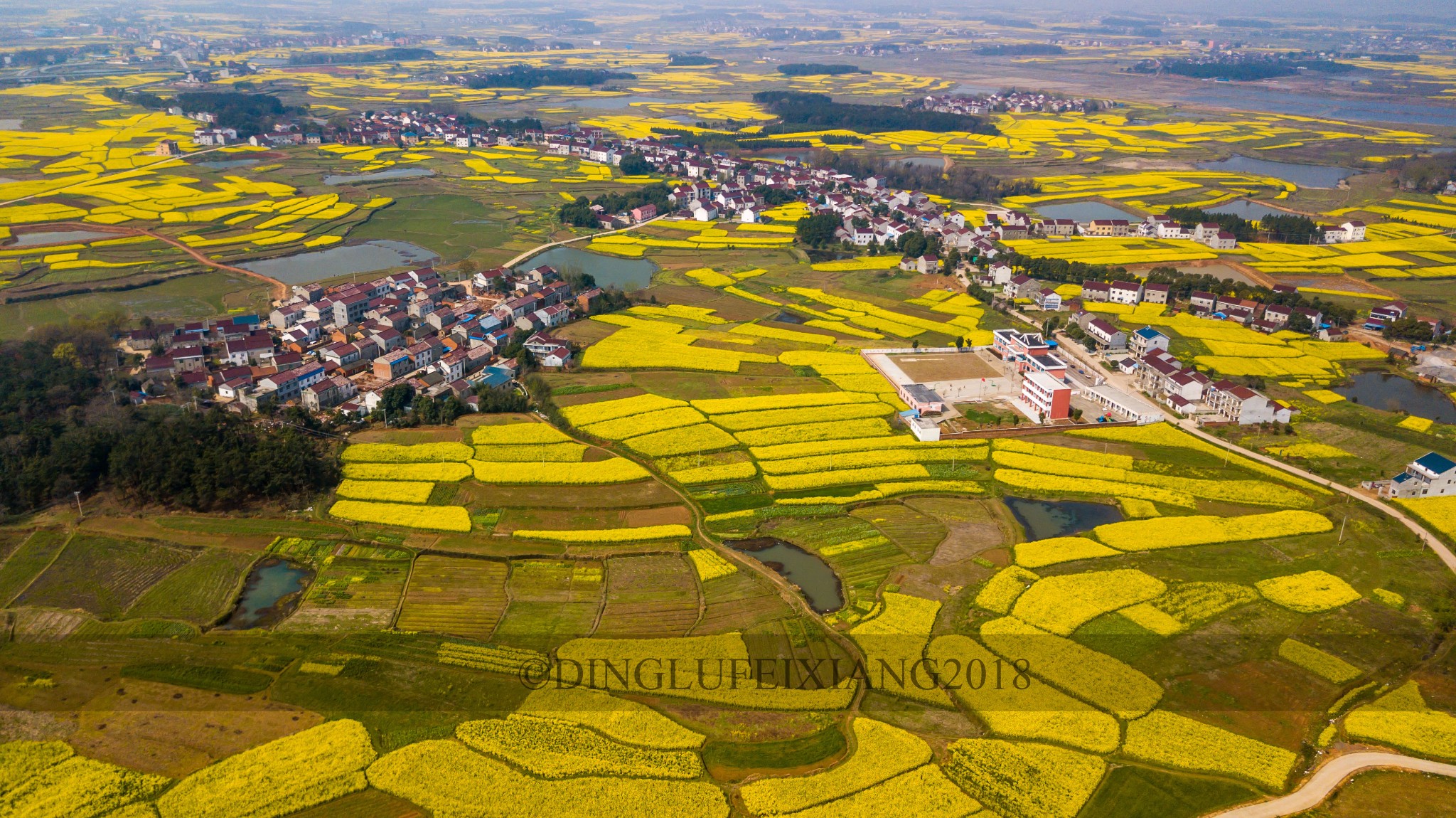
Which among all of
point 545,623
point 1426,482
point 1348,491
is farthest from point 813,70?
point 545,623

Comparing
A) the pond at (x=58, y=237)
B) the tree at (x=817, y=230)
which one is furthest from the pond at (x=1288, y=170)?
the pond at (x=58, y=237)

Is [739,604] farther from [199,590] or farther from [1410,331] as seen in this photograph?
[1410,331]

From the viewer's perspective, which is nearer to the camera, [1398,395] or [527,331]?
[1398,395]

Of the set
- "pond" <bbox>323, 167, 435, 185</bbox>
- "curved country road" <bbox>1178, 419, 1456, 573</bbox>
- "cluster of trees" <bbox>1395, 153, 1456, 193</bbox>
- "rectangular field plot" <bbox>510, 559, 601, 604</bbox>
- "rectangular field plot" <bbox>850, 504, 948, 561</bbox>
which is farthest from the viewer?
"cluster of trees" <bbox>1395, 153, 1456, 193</bbox>

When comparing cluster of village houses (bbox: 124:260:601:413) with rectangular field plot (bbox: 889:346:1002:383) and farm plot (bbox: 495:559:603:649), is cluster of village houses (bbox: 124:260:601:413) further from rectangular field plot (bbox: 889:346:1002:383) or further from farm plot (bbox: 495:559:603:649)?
rectangular field plot (bbox: 889:346:1002:383)

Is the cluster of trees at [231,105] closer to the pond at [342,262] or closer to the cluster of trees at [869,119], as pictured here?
the pond at [342,262]

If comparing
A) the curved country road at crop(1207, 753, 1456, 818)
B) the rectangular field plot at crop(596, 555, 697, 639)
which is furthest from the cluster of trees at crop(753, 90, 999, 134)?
the curved country road at crop(1207, 753, 1456, 818)
